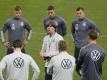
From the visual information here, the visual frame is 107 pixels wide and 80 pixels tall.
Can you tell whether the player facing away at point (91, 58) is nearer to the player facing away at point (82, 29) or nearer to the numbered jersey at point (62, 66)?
the numbered jersey at point (62, 66)

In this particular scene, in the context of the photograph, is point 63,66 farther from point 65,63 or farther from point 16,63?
point 16,63

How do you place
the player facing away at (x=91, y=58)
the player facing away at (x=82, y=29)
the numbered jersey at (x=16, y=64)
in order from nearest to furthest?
the numbered jersey at (x=16, y=64) → the player facing away at (x=91, y=58) → the player facing away at (x=82, y=29)

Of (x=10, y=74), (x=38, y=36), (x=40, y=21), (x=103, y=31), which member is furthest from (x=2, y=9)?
(x=10, y=74)

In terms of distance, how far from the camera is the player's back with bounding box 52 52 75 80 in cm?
1150

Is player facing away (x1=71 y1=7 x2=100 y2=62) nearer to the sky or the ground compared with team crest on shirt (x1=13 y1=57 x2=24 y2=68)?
nearer to the ground

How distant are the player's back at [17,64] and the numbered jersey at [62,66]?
646 millimetres

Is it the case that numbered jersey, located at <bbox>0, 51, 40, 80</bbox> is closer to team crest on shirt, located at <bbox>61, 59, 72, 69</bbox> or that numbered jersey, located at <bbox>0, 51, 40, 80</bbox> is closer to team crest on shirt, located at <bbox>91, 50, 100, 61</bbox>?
team crest on shirt, located at <bbox>61, 59, 72, 69</bbox>

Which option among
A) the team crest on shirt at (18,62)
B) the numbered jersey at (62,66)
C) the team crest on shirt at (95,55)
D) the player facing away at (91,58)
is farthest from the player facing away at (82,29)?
the team crest on shirt at (18,62)

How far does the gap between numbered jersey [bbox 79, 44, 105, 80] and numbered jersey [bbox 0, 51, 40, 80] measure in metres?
1.24

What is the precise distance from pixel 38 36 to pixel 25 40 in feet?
15.8

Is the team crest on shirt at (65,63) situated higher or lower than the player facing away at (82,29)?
higher

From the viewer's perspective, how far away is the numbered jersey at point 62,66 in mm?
11500

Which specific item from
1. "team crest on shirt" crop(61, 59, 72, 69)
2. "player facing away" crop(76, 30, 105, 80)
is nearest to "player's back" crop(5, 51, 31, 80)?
"team crest on shirt" crop(61, 59, 72, 69)

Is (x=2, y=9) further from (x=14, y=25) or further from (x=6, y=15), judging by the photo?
(x=14, y=25)
